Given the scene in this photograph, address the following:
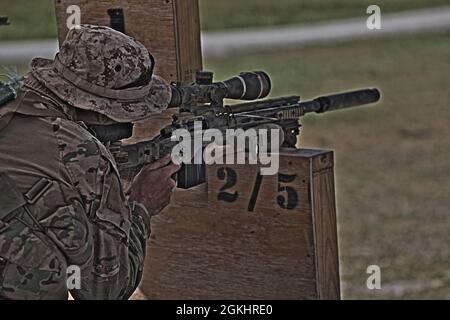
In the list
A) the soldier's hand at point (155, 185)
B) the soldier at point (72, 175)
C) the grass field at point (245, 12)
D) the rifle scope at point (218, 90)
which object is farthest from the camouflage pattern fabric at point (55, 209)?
the grass field at point (245, 12)

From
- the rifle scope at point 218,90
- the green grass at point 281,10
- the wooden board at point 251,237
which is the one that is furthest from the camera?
the green grass at point 281,10

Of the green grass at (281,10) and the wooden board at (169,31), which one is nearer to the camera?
the wooden board at (169,31)

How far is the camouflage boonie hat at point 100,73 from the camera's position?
349 cm

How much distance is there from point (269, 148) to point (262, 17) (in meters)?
17.5

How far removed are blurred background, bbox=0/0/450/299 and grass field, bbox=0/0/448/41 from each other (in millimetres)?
34

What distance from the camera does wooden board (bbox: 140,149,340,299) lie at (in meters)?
4.55

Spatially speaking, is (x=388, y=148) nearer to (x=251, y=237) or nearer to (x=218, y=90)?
(x=251, y=237)

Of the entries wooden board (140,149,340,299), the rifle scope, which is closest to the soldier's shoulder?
the rifle scope

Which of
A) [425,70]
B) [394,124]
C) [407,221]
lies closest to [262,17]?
[425,70]

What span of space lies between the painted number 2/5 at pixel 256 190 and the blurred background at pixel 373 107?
2041mm

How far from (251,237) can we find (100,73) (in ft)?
5.00

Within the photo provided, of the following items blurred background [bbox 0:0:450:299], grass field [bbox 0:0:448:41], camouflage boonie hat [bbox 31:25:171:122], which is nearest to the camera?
camouflage boonie hat [bbox 31:25:171:122]

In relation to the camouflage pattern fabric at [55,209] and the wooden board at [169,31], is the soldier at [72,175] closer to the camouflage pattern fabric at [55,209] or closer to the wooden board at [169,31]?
the camouflage pattern fabric at [55,209]

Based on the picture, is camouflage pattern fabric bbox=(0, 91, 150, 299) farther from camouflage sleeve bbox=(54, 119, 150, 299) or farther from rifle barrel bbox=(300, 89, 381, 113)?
rifle barrel bbox=(300, 89, 381, 113)
